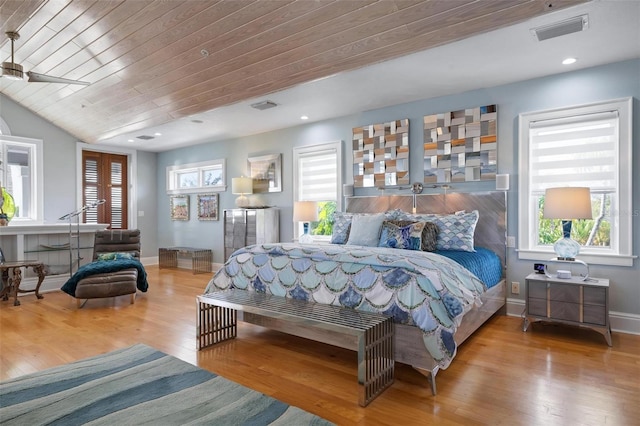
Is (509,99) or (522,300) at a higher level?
(509,99)

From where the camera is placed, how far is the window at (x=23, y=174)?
20.0 feet

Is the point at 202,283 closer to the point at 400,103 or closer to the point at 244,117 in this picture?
the point at 244,117

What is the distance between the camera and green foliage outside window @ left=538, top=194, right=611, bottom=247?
3717 millimetres

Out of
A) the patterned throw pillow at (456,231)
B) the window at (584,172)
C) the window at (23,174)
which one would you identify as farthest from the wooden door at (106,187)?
the window at (584,172)

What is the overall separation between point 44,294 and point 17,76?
3044 mm

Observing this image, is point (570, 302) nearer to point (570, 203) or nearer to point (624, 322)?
point (624, 322)

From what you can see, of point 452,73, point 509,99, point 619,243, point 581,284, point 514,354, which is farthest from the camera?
point 509,99

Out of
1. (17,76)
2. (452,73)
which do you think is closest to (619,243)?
(452,73)

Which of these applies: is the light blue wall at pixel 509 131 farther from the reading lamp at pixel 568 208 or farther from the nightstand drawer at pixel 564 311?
the nightstand drawer at pixel 564 311

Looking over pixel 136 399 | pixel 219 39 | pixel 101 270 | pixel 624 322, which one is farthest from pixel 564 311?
pixel 101 270

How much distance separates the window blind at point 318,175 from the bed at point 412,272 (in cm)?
128

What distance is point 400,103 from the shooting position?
491cm

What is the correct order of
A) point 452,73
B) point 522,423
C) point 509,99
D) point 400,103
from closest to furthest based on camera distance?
point 522,423
point 452,73
point 509,99
point 400,103

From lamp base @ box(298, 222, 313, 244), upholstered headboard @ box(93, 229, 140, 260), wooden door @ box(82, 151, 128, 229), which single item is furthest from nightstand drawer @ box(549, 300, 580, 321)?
wooden door @ box(82, 151, 128, 229)
